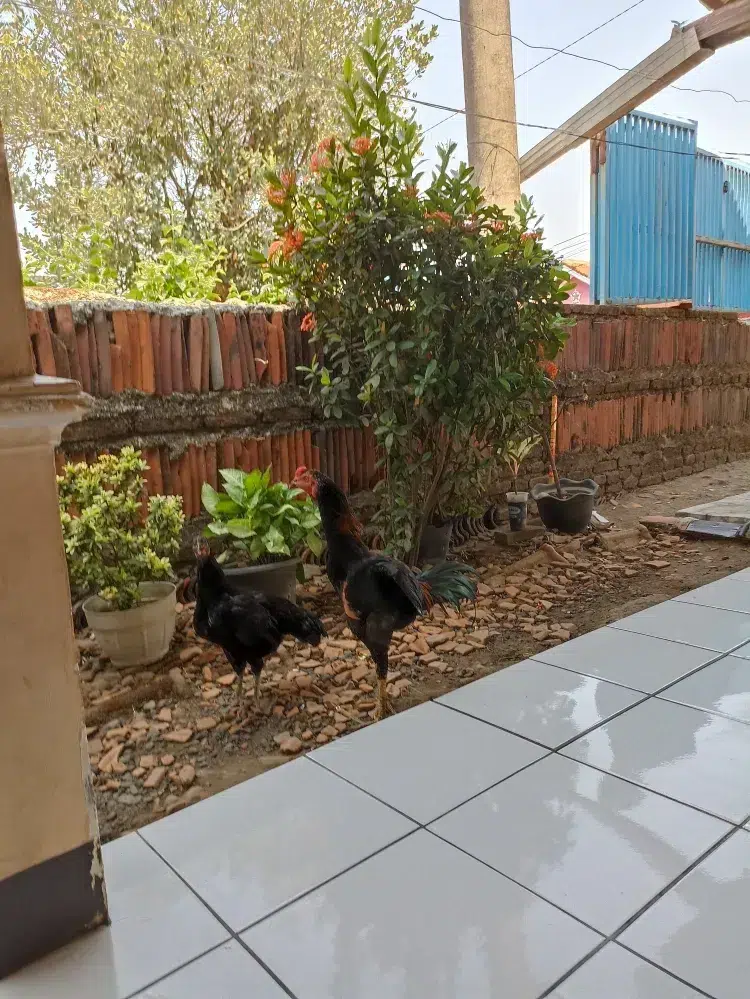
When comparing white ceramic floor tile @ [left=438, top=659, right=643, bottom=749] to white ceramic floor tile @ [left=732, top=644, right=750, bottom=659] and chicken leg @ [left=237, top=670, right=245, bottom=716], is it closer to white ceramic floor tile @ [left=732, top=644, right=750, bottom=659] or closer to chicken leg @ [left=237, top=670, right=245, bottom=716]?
white ceramic floor tile @ [left=732, top=644, right=750, bottom=659]

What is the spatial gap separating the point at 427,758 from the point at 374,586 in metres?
0.61

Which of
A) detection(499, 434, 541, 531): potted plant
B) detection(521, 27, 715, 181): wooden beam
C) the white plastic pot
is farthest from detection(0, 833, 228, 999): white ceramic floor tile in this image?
detection(521, 27, 715, 181): wooden beam

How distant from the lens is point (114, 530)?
8.90 ft

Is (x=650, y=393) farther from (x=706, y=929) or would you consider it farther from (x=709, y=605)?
(x=706, y=929)

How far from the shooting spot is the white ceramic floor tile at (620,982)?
4.01ft

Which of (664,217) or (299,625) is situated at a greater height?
(664,217)

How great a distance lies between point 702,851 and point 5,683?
1524 mm

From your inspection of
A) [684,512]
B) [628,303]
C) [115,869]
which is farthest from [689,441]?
[115,869]

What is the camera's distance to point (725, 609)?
322cm

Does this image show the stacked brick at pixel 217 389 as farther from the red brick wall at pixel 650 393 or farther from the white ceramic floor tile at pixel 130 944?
the white ceramic floor tile at pixel 130 944

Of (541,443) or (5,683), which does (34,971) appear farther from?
(541,443)

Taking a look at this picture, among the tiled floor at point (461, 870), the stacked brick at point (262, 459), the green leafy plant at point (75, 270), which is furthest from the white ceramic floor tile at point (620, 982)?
the green leafy plant at point (75, 270)

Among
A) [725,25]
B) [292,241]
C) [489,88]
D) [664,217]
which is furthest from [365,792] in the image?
[664,217]

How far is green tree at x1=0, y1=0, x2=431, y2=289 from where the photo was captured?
21.3ft
